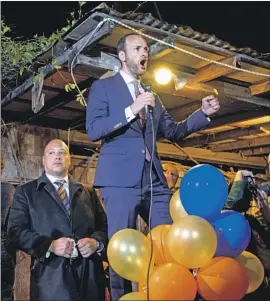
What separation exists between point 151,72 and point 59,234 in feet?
6.42

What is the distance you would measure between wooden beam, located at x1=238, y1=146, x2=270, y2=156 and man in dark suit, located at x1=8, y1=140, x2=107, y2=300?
513cm

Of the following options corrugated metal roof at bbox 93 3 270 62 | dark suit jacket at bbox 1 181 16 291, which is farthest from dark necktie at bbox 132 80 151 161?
dark suit jacket at bbox 1 181 16 291

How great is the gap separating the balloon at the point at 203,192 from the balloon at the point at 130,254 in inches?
19.2

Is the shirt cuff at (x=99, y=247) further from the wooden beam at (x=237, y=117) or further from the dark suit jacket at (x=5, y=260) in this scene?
the wooden beam at (x=237, y=117)

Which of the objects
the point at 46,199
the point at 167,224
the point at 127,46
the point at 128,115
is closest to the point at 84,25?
the point at 127,46

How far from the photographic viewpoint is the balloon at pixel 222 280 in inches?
120

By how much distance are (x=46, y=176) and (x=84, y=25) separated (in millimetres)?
1405

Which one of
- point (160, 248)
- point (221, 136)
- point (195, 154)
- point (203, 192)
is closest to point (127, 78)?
point (203, 192)

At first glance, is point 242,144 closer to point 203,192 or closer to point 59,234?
point 59,234

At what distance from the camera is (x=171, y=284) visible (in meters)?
2.89

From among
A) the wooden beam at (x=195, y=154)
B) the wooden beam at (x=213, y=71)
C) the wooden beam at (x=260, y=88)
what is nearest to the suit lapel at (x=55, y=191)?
the wooden beam at (x=213, y=71)

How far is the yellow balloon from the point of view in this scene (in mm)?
3432

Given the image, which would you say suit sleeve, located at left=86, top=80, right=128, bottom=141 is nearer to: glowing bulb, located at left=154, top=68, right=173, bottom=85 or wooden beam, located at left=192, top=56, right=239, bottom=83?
glowing bulb, located at left=154, top=68, right=173, bottom=85

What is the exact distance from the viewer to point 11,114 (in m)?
6.59
